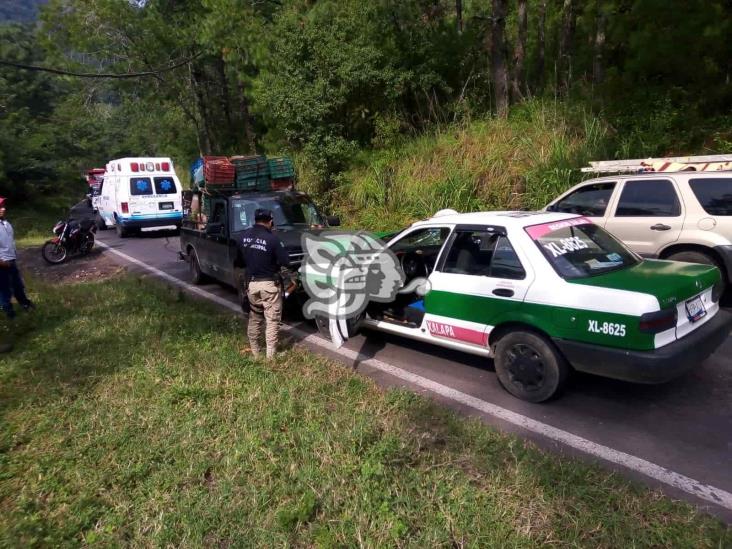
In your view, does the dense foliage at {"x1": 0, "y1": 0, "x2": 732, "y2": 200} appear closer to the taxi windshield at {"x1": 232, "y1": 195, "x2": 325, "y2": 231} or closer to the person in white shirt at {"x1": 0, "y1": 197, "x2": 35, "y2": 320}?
the taxi windshield at {"x1": 232, "y1": 195, "x2": 325, "y2": 231}

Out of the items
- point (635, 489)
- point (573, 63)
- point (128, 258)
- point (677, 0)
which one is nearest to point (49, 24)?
point (128, 258)

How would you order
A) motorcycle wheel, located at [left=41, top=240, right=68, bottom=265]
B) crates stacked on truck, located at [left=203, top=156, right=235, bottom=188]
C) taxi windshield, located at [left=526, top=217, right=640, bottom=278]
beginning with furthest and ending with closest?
motorcycle wheel, located at [left=41, top=240, right=68, bottom=265] < crates stacked on truck, located at [left=203, top=156, right=235, bottom=188] < taxi windshield, located at [left=526, top=217, right=640, bottom=278]

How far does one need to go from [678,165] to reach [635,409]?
429 cm

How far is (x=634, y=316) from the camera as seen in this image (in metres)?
3.48

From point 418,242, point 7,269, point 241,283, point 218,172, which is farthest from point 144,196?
point 418,242

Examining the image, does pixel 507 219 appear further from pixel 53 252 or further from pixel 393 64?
pixel 53 252

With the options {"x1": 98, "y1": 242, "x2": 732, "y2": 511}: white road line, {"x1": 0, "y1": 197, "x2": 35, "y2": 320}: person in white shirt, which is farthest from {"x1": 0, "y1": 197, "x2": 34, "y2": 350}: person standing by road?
{"x1": 98, "y1": 242, "x2": 732, "y2": 511}: white road line

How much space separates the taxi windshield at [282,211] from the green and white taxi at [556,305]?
9.35 feet

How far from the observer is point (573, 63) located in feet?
53.9

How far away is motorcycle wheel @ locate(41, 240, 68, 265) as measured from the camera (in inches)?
486

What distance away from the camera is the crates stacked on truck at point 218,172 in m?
9.52

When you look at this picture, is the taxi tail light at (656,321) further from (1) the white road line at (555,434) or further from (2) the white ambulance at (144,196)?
(2) the white ambulance at (144,196)

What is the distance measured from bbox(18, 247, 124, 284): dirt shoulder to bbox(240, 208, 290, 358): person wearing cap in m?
6.31

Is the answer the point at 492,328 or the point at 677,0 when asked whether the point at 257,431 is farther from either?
the point at 677,0
